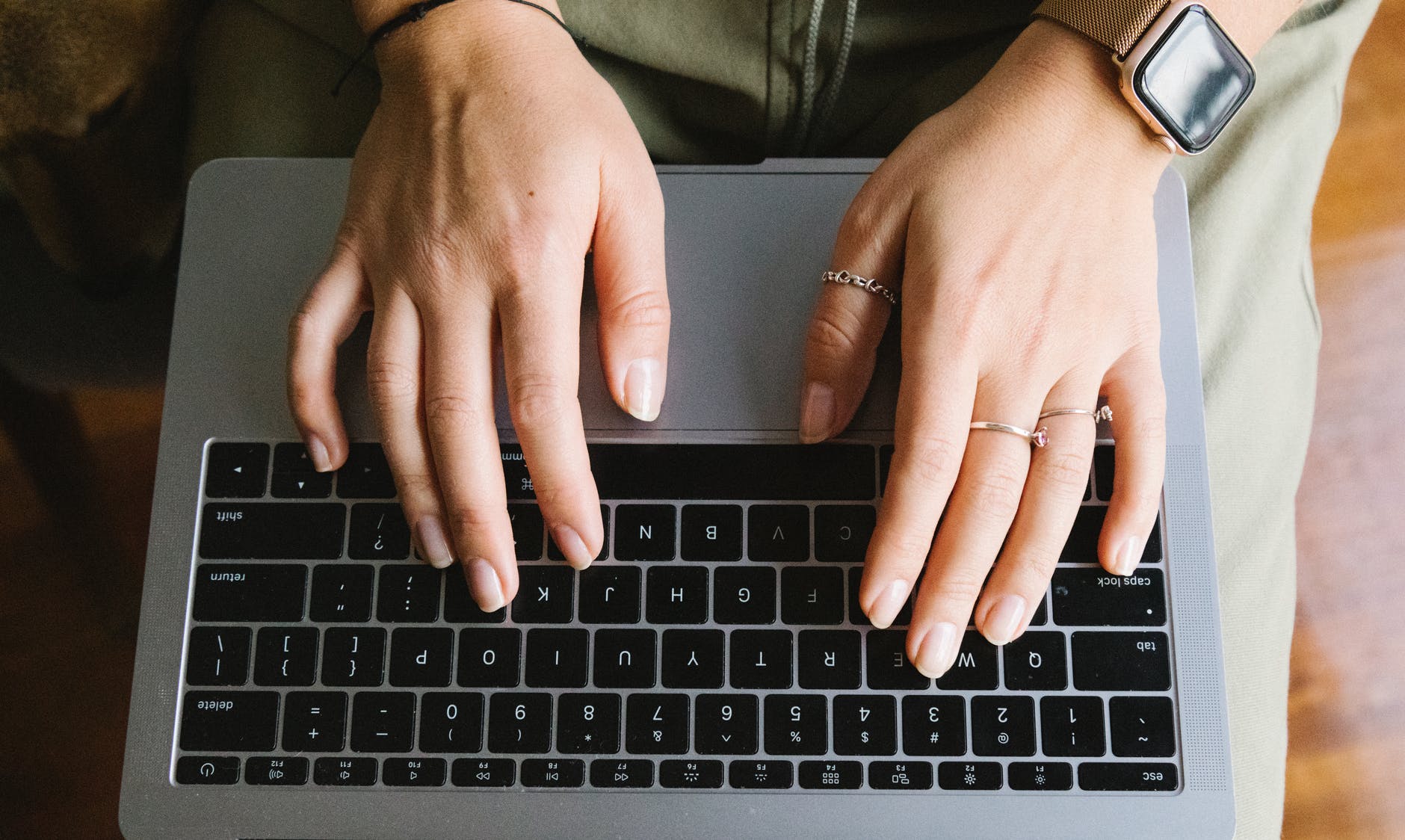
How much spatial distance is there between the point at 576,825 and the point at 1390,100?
1.12 m

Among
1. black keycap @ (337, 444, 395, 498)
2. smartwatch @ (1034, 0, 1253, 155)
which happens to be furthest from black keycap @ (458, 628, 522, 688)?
smartwatch @ (1034, 0, 1253, 155)

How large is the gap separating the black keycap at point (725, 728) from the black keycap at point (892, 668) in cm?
7

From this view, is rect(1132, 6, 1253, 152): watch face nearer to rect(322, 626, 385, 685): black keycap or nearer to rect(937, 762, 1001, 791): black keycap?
rect(937, 762, 1001, 791): black keycap

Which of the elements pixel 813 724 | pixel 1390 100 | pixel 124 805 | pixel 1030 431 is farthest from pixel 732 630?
pixel 1390 100

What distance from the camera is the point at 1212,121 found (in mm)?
532

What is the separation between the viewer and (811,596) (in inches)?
20.3

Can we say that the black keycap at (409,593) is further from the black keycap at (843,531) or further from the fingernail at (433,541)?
the black keycap at (843,531)

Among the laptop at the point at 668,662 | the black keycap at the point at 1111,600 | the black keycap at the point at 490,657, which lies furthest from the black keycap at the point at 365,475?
the black keycap at the point at 1111,600

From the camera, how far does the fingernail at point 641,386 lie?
1.71ft

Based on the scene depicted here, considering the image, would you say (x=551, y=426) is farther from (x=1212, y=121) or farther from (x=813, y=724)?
(x=1212, y=121)

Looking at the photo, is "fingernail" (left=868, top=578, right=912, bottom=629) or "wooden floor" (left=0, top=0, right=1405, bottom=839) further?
"wooden floor" (left=0, top=0, right=1405, bottom=839)

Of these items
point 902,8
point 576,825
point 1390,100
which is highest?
point 1390,100

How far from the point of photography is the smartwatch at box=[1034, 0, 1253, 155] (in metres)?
0.51

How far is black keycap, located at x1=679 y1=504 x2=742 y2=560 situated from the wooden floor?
672 mm
